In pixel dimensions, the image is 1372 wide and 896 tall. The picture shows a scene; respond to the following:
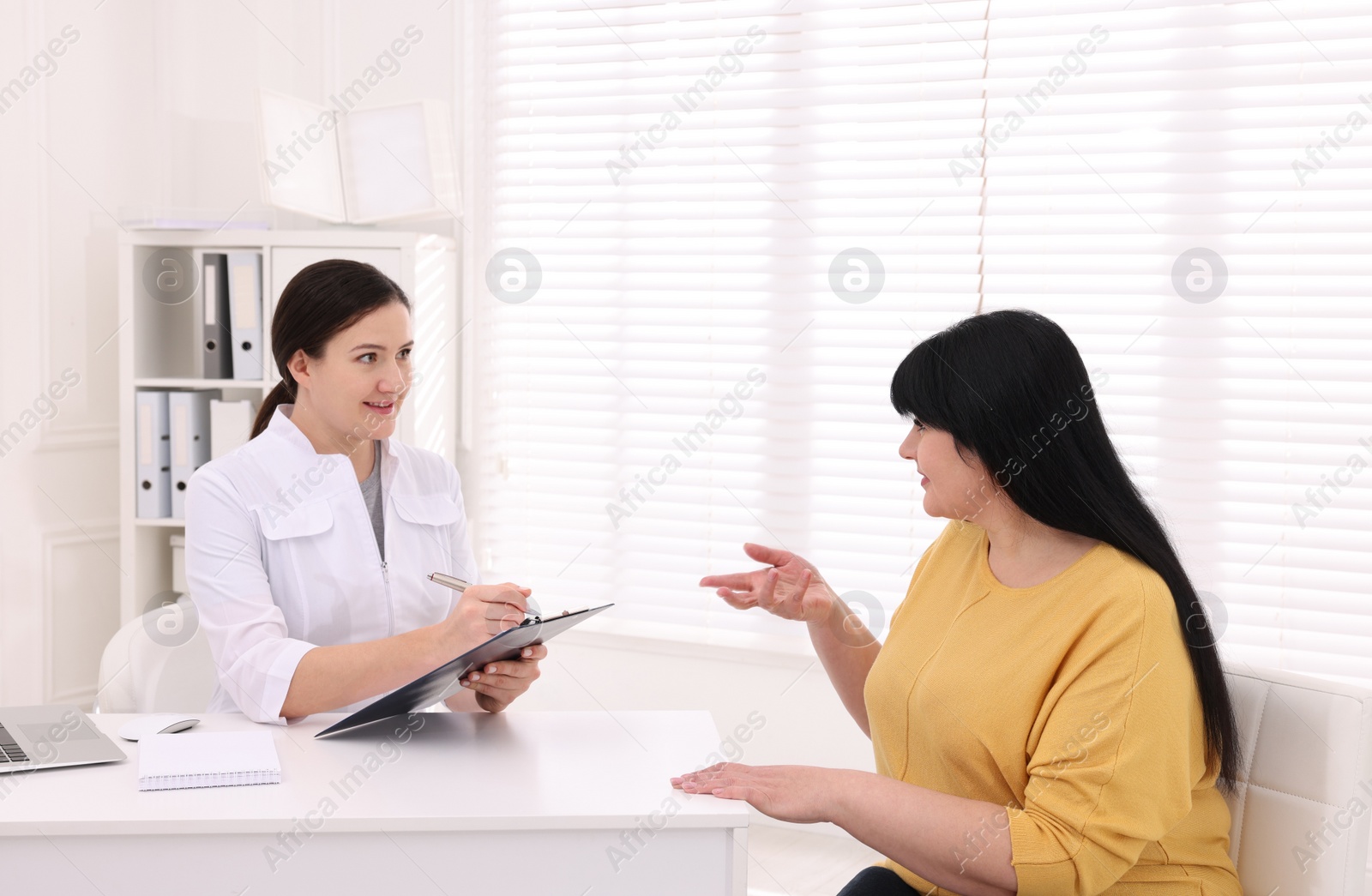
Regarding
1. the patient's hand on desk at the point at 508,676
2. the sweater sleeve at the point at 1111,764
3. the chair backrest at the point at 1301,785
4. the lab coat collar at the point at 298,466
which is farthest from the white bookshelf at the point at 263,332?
the chair backrest at the point at 1301,785

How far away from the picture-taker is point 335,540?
6.32 feet

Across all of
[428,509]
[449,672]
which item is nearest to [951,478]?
[449,672]

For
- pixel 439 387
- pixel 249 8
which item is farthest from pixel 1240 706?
pixel 249 8

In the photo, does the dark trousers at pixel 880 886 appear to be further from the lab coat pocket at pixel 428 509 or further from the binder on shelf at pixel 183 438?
the binder on shelf at pixel 183 438

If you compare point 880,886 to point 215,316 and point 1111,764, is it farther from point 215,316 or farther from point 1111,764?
point 215,316

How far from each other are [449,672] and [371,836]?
26 centimetres

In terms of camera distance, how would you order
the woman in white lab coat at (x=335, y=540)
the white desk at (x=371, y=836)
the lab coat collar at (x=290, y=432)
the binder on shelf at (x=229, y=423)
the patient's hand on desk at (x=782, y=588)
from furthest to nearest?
the binder on shelf at (x=229, y=423)
the lab coat collar at (x=290, y=432)
the patient's hand on desk at (x=782, y=588)
the woman in white lab coat at (x=335, y=540)
the white desk at (x=371, y=836)

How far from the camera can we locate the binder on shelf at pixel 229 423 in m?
3.33

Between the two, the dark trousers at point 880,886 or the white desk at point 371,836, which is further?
the dark trousers at point 880,886

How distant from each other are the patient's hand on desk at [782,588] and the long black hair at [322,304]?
32.1 inches

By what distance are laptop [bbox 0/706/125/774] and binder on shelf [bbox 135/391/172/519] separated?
5.93 ft

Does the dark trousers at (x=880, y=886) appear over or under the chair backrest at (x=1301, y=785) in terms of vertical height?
under

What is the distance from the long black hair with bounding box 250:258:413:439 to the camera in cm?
198

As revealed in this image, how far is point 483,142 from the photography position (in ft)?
11.5
